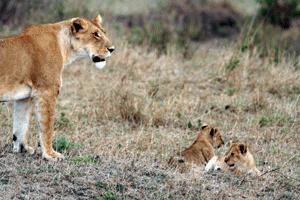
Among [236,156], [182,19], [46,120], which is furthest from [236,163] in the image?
[182,19]

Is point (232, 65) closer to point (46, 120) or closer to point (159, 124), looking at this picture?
point (159, 124)

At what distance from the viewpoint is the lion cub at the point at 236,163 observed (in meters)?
8.11

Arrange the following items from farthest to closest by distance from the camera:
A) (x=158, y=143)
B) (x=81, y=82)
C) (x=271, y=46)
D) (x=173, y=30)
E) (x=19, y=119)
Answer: (x=173, y=30)
(x=271, y=46)
(x=81, y=82)
(x=158, y=143)
(x=19, y=119)

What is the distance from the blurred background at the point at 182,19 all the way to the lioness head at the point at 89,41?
17.4 feet

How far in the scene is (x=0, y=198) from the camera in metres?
6.83

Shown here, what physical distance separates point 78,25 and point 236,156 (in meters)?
2.02

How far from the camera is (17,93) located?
770cm

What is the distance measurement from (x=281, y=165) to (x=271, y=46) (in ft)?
21.2

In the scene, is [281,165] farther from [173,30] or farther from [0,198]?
[173,30]

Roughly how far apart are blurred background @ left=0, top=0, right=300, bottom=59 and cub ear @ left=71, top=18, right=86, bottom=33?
5438mm

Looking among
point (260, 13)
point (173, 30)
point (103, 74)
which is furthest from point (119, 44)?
point (260, 13)

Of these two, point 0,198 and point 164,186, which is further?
point 164,186

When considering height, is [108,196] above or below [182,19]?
above

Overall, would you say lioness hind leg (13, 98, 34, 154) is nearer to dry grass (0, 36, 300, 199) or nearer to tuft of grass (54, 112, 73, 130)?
dry grass (0, 36, 300, 199)
